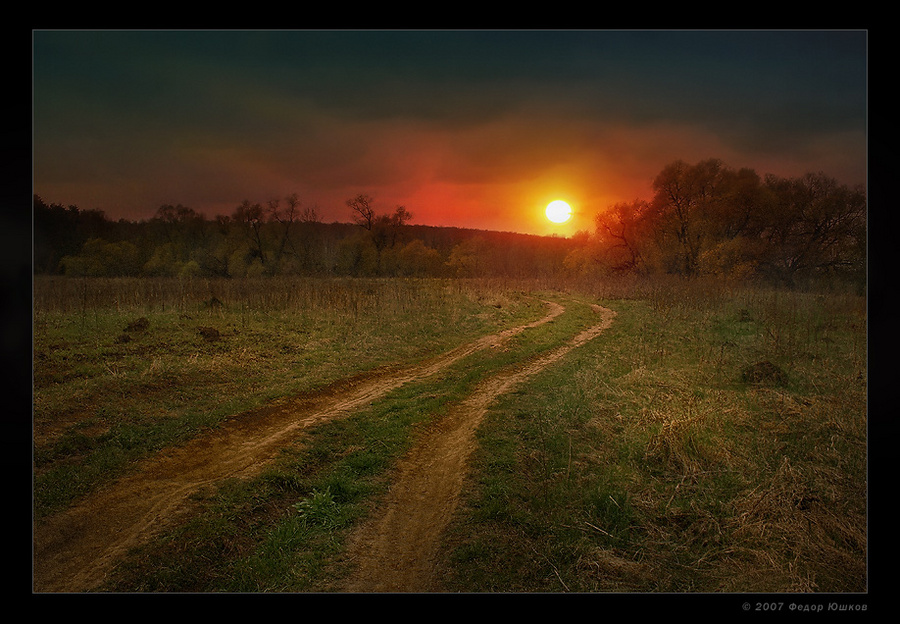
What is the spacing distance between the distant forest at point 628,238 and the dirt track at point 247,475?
109 inches

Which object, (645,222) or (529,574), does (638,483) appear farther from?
Answer: (645,222)

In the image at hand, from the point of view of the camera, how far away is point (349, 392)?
851 centimetres

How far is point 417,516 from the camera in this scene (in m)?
4.39

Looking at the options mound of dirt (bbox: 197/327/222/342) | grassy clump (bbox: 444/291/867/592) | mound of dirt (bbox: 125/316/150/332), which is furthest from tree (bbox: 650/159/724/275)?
mound of dirt (bbox: 125/316/150/332)

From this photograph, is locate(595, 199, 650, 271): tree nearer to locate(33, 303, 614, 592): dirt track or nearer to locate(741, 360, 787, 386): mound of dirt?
locate(741, 360, 787, 386): mound of dirt

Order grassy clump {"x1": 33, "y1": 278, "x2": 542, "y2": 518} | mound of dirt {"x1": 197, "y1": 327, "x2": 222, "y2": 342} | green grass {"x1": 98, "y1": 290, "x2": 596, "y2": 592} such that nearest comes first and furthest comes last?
green grass {"x1": 98, "y1": 290, "x2": 596, "y2": 592} → grassy clump {"x1": 33, "y1": 278, "x2": 542, "y2": 518} → mound of dirt {"x1": 197, "y1": 327, "x2": 222, "y2": 342}

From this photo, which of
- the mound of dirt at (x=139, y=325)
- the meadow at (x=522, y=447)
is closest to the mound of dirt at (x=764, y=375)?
the meadow at (x=522, y=447)

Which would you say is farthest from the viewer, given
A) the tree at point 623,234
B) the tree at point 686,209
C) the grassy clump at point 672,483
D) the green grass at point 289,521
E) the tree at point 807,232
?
the tree at point 623,234

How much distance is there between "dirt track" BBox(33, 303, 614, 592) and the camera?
361cm

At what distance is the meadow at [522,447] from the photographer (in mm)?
3719

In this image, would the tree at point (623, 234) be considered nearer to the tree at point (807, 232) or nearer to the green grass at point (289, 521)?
the tree at point (807, 232)
